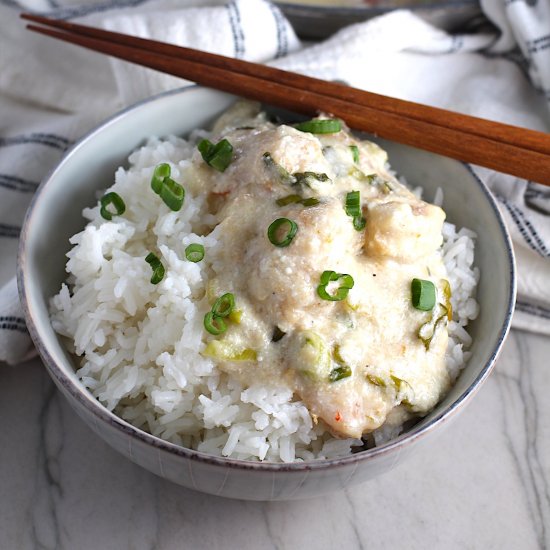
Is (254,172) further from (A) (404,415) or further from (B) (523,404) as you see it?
(B) (523,404)

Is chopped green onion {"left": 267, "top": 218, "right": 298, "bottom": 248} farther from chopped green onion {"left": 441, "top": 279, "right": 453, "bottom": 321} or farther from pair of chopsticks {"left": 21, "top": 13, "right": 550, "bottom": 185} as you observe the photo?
pair of chopsticks {"left": 21, "top": 13, "right": 550, "bottom": 185}

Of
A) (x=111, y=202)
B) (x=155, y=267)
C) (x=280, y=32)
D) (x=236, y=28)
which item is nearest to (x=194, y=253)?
(x=155, y=267)

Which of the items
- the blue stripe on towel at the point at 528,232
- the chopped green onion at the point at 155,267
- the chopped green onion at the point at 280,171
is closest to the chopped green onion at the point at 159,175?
the chopped green onion at the point at 155,267

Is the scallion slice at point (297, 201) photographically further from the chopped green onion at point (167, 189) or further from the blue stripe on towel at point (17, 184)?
the blue stripe on towel at point (17, 184)

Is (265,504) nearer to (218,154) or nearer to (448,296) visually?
(448,296)

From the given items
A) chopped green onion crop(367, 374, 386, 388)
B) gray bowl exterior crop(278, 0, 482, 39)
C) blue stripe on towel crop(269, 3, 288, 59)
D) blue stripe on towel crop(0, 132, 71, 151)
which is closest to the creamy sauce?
chopped green onion crop(367, 374, 386, 388)

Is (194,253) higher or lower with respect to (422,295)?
higher

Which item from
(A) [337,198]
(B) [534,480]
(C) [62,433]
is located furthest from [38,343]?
(B) [534,480]
